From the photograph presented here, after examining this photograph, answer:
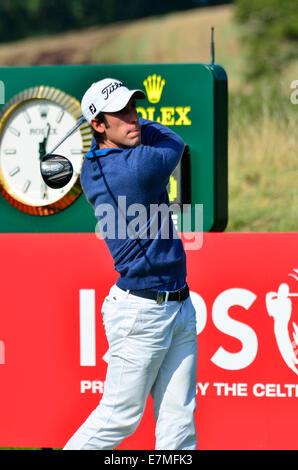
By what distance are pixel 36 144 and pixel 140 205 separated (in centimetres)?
221

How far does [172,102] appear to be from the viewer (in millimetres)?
5219

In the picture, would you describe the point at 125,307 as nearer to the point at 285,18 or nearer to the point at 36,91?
the point at 36,91

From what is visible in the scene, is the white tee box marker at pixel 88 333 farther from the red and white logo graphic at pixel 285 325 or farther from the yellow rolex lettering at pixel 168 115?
the yellow rolex lettering at pixel 168 115

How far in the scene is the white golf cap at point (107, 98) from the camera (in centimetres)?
342

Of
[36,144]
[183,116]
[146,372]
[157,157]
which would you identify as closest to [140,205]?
[157,157]

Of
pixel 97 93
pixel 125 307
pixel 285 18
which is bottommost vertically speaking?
pixel 125 307

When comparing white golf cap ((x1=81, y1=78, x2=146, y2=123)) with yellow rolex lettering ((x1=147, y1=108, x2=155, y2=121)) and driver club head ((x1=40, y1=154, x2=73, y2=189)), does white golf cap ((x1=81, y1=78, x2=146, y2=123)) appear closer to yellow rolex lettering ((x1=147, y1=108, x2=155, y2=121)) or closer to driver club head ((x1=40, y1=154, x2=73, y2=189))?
driver club head ((x1=40, y1=154, x2=73, y2=189))

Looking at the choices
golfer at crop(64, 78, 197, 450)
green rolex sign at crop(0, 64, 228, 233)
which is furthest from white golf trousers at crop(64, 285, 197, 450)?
green rolex sign at crop(0, 64, 228, 233)

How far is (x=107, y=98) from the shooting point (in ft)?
11.3

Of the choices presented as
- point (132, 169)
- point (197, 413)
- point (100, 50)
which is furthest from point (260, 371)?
point (100, 50)

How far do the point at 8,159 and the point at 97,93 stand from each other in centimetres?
217

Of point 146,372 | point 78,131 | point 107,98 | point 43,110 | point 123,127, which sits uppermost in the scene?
point 43,110

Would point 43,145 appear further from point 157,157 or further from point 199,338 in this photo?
point 157,157
